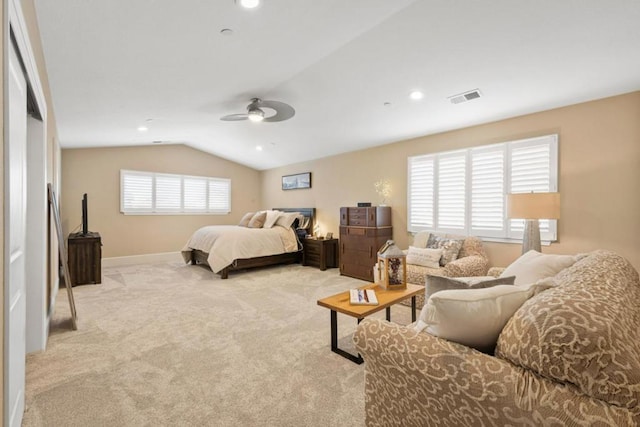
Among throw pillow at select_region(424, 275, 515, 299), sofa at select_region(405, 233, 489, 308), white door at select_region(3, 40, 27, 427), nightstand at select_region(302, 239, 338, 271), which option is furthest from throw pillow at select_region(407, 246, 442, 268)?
white door at select_region(3, 40, 27, 427)

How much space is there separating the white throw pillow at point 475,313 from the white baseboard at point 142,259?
6654 mm

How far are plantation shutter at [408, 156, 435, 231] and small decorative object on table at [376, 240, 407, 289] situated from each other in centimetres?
224

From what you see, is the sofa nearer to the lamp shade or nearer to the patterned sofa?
the lamp shade

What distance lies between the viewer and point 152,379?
210 centimetres

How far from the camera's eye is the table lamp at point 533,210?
119 inches

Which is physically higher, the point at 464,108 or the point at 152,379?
the point at 464,108

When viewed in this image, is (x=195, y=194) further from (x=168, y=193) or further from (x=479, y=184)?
(x=479, y=184)

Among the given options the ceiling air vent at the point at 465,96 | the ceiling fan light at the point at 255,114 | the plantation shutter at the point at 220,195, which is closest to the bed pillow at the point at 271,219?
the plantation shutter at the point at 220,195

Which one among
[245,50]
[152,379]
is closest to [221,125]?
[245,50]

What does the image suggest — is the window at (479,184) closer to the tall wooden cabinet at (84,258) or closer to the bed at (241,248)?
the bed at (241,248)

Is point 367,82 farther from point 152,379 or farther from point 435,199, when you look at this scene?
point 152,379

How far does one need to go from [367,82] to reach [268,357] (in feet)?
9.87

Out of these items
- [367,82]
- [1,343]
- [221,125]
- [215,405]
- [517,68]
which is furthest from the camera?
[221,125]

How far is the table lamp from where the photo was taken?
3.03 metres
